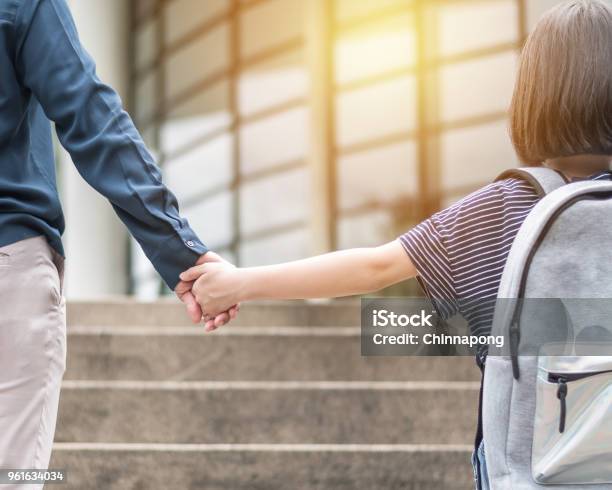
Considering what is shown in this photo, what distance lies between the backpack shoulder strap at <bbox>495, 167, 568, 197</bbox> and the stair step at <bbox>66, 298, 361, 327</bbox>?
419cm

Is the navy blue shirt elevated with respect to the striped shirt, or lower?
elevated

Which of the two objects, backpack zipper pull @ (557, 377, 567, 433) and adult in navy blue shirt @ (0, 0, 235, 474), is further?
adult in navy blue shirt @ (0, 0, 235, 474)

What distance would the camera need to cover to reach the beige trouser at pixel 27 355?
1.92m

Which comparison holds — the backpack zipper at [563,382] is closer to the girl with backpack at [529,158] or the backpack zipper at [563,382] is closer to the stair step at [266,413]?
the girl with backpack at [529,158]

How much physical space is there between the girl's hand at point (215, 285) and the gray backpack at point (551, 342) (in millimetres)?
844

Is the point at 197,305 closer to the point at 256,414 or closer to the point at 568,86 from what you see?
the point at 568,86

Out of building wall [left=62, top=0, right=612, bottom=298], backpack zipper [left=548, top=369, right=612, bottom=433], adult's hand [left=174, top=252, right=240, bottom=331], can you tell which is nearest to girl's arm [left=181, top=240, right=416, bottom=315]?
adult's hand [left=174, top=252, right=240, bottom=331]

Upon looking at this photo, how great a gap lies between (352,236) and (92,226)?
9.66ft

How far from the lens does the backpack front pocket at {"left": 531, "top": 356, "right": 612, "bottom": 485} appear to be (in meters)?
1.60

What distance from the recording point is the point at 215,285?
241 cm

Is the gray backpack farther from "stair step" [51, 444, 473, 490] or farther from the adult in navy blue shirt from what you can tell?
"stair step" [51, 444, 473, 490]

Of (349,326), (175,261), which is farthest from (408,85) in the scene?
(175,261)

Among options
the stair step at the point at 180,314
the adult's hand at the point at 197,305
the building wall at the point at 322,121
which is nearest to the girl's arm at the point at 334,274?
the adult's hand at the point at 197,305

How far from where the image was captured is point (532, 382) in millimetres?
1638
